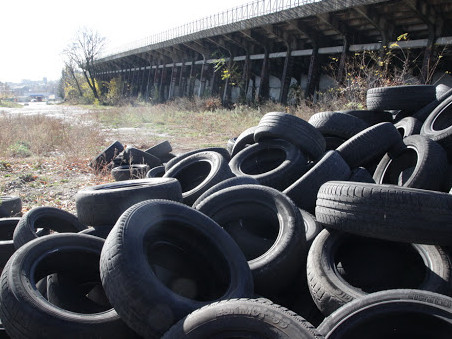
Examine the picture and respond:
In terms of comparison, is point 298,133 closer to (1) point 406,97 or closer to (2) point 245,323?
(1) point 406,97

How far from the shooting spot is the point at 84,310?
10.00 ft

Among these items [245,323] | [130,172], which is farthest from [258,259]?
[130,172]

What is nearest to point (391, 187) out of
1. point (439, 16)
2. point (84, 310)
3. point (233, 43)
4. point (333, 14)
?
point (84, 310)

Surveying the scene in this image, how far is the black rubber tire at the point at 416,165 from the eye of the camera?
14.5 ft

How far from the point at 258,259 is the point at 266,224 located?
30.2 inches

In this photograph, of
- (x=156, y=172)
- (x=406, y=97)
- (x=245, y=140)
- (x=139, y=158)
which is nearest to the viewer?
(x=406, y=97)

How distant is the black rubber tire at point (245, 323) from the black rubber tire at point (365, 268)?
101 cm

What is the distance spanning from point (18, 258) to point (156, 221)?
41.7 inches

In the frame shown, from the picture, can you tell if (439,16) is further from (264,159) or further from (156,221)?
(156,221)

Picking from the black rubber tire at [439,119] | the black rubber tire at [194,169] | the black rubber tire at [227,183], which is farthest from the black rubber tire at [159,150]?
the black rubber tire at [439,119]

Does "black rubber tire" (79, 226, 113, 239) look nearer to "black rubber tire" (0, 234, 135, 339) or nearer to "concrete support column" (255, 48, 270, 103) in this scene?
"black rubber tire" (0, 234, 135, 339)

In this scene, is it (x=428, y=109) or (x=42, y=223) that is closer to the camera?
(x=42, y=223)

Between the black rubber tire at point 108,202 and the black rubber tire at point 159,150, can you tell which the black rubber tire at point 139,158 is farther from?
the black rubber tire at point 108,202

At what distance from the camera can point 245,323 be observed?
1.98m
